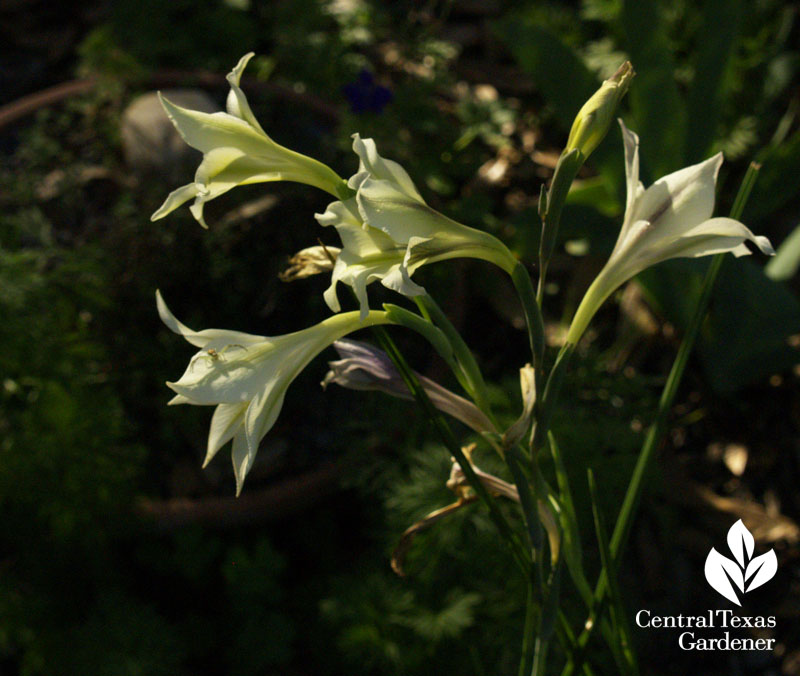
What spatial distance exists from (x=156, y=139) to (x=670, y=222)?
187cm

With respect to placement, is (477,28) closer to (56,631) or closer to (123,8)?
(123,8)

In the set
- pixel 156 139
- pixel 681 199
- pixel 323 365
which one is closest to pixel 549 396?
pixel 681 199

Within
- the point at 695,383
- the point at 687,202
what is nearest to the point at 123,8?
the point at 695,383

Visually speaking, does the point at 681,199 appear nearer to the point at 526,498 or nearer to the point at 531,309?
the point at 531,309

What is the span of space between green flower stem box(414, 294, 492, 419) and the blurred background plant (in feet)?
2.57

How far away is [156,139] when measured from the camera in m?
2.23

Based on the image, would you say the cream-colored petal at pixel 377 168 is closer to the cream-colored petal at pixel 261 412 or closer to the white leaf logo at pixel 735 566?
the cream-colored petal at pixel 261 412

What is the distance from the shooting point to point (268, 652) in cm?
160

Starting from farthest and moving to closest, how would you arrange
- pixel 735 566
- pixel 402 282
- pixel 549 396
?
pixel 735 566, pixel 549 396, pixel 402 282

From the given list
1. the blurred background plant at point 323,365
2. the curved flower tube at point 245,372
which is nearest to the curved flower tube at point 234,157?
the curved flower tube at point 245,372

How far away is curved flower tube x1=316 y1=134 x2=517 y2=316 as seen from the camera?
1.89ft

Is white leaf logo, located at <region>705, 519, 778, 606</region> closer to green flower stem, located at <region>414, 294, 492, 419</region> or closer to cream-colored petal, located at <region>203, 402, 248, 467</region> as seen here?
green flower stem, located at <region>414, 294, 492, 419</region>

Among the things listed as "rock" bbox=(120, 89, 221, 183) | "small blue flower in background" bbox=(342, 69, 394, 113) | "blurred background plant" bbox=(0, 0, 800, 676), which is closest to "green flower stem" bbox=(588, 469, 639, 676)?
"blurred background plant" bbox=(0, 0, 800, 676)

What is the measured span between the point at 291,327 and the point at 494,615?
0.85m
